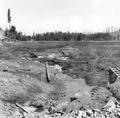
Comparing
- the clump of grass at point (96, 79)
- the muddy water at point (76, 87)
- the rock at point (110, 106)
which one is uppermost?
the rock at point (110, 106)

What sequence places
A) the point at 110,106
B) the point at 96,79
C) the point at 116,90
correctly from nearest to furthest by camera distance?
the point at 110,106, the point at 116,90, the point at 96,79

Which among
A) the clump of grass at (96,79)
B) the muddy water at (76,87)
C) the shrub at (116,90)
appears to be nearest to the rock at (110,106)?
the shrub at (116,90)

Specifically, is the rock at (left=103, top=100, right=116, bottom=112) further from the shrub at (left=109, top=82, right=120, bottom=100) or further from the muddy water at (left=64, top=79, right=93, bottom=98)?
the muddy water at (left=64, top=79, right=93, bottom=98)

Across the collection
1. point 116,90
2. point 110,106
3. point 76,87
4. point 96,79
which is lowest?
point 76,87

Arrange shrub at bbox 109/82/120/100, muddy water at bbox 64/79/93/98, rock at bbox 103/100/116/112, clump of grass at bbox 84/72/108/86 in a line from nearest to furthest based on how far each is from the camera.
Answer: rock at bbox 103/100/116/112, shrub at bbox 109/82/120/100, muddy water at bbox 64/79/93/98, clump of grass at bbox 84/72/108/86

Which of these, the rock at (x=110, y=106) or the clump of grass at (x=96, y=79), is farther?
the clump of grass at (x=96, y=79)

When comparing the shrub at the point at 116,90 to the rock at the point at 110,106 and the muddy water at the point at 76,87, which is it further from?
the muddy water at the point at 76,87

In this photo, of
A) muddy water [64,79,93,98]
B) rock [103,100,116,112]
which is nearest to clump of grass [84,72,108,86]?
muddy water [64,79,93,98]

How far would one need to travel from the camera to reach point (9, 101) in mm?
9836

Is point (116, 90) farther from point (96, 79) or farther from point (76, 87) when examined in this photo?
point (96, 79)

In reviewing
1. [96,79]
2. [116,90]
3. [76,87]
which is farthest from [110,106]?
[96,79]

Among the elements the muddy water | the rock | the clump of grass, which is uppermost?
the rock

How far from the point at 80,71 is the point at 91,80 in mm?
3928

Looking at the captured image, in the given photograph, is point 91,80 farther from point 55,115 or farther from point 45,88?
point 55,115
